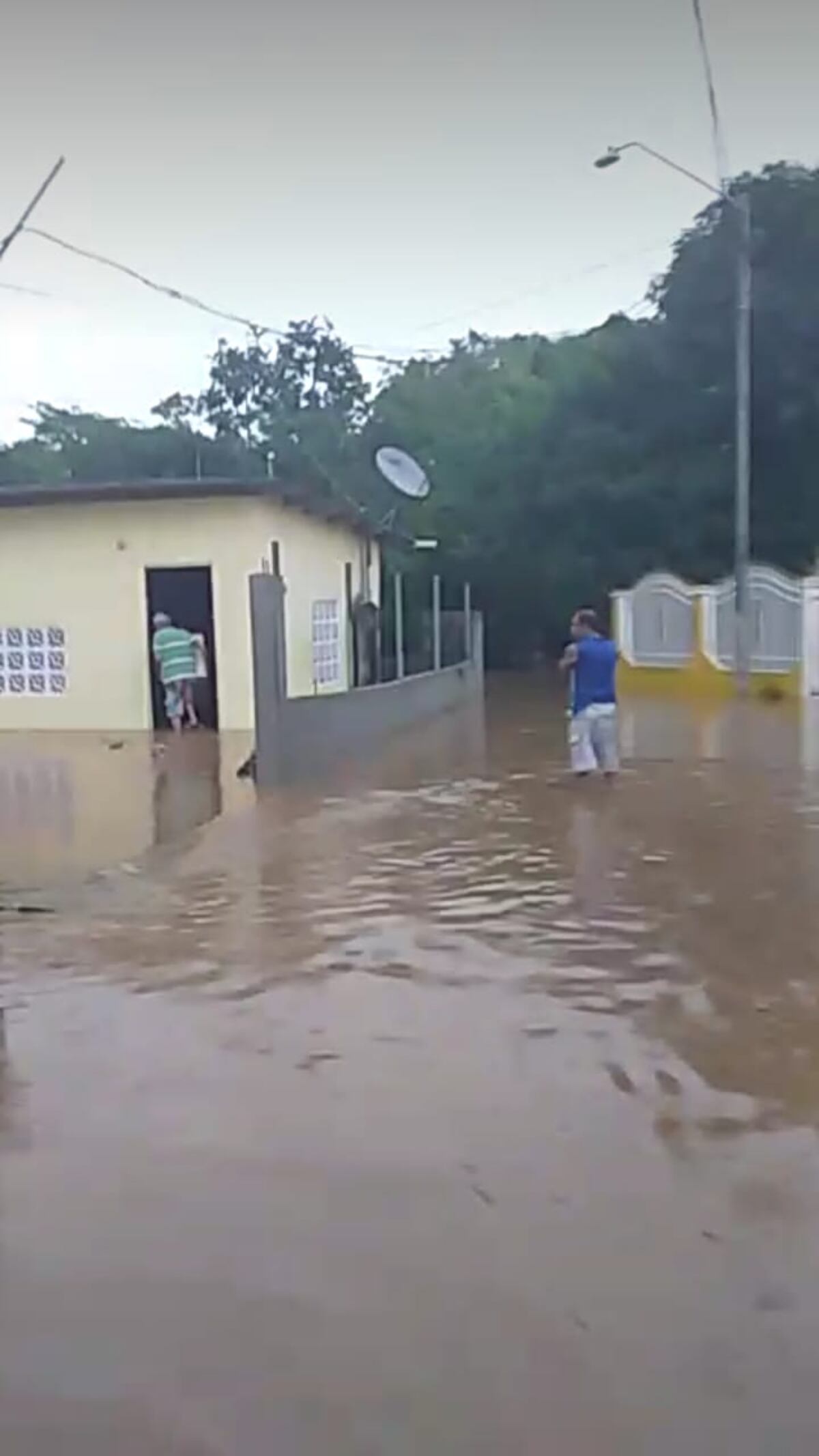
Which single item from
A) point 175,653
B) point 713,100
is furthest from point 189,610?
point 713,100

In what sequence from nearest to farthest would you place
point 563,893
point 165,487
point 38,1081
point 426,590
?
point 38,1081
point 563,893
point 165,487
point 426,590

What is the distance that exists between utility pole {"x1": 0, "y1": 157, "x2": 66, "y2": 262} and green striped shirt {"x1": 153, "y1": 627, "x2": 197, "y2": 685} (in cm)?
512

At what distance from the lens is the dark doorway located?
21.3 meters

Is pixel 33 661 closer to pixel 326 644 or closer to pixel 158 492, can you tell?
pixel 158 492

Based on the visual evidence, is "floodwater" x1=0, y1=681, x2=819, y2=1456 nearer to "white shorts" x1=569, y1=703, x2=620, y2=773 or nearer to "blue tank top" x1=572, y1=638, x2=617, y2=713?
"blue tank top" x1=572, y1=638, x2=617, y2=713

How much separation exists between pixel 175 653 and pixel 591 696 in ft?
25.8

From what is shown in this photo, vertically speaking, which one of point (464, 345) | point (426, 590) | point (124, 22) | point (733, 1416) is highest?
point (464, 345)

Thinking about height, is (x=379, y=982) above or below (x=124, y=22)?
below

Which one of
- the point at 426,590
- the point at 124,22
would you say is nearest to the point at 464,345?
the point at 426,590

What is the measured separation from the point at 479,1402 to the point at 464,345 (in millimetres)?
50299

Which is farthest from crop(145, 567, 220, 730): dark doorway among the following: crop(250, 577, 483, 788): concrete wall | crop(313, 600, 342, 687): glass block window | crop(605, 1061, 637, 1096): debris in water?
crop(605, 1061, 637, 1096): debris in water

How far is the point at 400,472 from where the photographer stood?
2588cm

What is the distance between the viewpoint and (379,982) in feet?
23.7

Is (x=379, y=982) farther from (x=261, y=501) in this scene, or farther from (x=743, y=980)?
(x=261, y=501)
